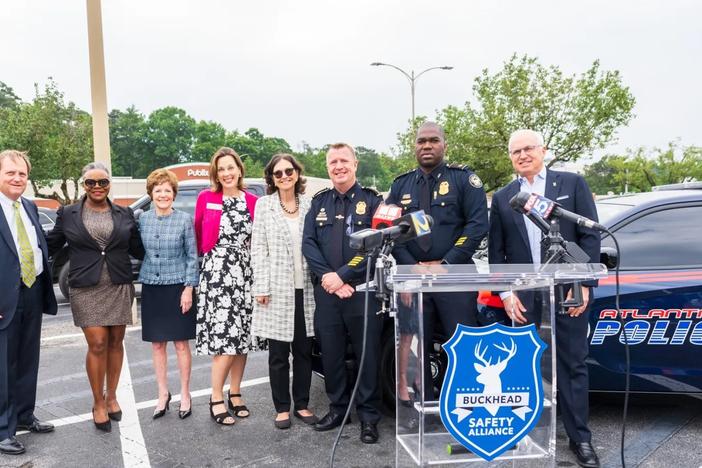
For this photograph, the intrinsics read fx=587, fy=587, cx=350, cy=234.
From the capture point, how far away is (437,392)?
2.76 m

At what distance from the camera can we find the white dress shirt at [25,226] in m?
3.77

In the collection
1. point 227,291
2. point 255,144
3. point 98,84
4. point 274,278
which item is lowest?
point 227,291

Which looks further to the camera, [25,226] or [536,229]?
[25,226]

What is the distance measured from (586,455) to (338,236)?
1.94m

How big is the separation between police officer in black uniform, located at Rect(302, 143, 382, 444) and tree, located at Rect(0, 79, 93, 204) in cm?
2483

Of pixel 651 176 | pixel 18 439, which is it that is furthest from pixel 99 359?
pixel 651 176

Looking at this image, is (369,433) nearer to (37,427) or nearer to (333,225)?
(333,225)

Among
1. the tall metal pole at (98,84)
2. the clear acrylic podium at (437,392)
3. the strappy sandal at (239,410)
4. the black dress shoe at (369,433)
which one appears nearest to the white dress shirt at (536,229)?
the clear acrylic podium at (437,392)

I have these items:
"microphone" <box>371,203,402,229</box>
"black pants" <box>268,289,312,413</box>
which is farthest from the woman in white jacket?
"microphone" <box>371,203,402,229</box>

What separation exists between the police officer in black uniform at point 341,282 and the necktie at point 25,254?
1.79 metres

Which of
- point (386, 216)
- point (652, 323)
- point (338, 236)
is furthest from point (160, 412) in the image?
point (652, 323)

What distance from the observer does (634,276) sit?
12.1ft

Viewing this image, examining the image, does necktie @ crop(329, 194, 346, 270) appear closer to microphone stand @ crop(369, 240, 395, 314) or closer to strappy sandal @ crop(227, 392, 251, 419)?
microphone stand @ crop(369, 240, 395, 314)

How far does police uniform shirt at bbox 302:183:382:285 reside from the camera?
3.79 m
